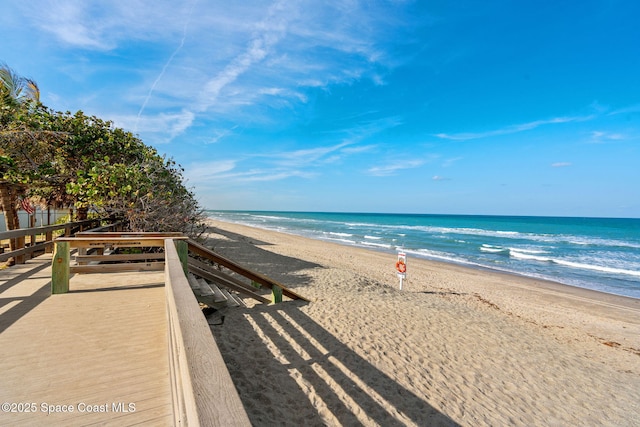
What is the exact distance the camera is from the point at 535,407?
431 centimetres

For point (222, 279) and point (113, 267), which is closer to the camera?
point (113, 267)

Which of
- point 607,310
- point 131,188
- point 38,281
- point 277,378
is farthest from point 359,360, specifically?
point 607,310

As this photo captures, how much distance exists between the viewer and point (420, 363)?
5027mm

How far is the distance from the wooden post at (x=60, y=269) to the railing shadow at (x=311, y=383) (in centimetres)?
255

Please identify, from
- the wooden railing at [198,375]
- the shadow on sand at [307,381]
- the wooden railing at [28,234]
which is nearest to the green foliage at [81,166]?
the wooden railing at [28,234]

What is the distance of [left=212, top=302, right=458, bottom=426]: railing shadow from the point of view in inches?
140

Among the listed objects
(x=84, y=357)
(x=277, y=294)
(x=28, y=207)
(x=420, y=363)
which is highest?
(x=28, y=207)

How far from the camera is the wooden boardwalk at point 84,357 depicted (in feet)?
7.49

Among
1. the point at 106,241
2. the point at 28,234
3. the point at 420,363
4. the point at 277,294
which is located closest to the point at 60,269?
the point at 106,241

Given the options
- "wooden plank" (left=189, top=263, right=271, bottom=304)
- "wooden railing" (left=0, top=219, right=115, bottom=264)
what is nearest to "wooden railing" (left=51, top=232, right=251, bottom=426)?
"wooden plank" (left=189, top=263, right=271, bottom=304)

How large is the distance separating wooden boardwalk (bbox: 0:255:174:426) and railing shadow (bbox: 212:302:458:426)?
4.29ft

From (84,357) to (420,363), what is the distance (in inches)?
185

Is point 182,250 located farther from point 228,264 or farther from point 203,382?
point 203,382

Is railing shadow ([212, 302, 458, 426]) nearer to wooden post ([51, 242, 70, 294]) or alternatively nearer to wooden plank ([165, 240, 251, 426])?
wooden plank ([165, 240, 251, 426])
